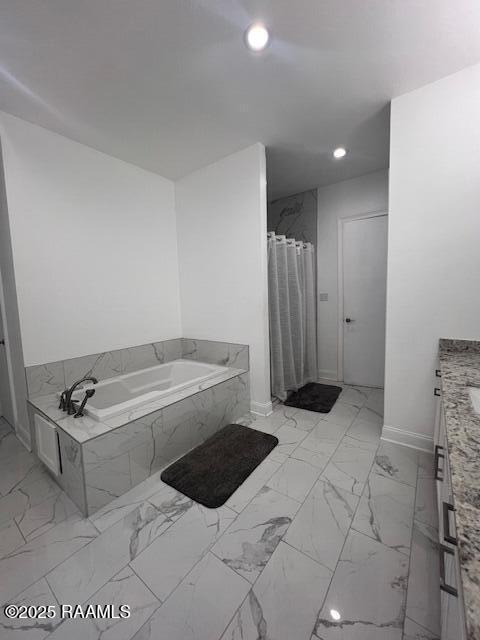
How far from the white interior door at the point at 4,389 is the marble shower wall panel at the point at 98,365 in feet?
1.78

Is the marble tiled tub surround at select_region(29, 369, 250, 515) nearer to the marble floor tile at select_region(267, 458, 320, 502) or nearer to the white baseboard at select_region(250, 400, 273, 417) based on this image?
the white baseboard at select_region(250, 400, 273, 417)

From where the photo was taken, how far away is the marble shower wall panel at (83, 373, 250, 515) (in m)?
1.42

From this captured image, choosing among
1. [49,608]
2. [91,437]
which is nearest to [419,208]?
[91,437]

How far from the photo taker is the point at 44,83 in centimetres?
152

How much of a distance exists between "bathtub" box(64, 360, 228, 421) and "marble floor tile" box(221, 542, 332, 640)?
1.17 m

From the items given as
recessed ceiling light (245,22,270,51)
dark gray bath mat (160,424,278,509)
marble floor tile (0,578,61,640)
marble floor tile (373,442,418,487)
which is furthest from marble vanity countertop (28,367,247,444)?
recessed ceiling light (245,22,270,51)

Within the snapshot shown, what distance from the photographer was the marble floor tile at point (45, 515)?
4.36ft

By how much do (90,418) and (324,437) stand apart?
1.74 m

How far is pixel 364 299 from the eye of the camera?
3.04m

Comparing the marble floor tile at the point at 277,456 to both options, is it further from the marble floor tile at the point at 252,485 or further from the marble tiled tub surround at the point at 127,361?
the marble tiled tub surround at the point at 127,361

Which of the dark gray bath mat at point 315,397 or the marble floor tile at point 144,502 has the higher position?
the dark gray bath mat at point 315,397

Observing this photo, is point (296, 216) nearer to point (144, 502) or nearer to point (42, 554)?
Answer: point (144, 502)

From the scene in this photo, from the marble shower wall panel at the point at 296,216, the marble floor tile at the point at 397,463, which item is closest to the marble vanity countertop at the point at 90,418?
the marble floor tile at the point at 397,463

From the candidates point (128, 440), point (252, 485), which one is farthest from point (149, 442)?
point (252, 485)
